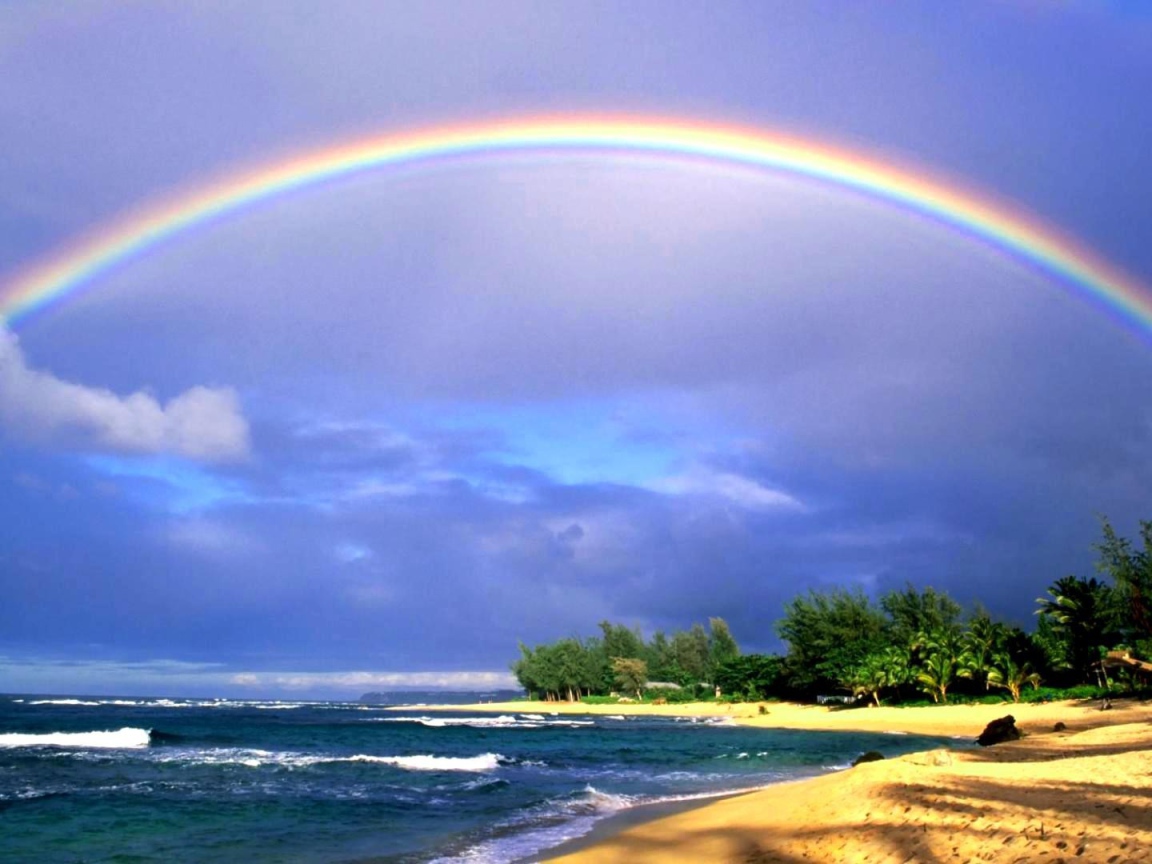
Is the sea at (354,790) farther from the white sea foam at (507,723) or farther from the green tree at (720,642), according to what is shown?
the green tree at (720,642)

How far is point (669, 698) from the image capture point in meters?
131

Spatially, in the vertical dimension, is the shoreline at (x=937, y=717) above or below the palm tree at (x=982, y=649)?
below

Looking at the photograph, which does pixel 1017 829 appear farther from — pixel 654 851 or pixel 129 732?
pixel 129 732

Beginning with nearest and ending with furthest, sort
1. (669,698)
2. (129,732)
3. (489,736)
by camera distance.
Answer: (129,732), (489,736), (669,698)

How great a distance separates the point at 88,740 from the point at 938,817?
56.8m

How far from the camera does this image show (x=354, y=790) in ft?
96.7

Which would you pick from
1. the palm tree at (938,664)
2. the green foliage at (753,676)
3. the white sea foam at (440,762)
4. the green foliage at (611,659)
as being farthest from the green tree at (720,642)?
the white sea foam at (440,762)

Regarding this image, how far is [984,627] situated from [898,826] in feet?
207

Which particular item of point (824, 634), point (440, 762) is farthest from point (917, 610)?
point (440, 762)

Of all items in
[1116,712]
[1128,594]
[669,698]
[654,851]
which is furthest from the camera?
[669,698]

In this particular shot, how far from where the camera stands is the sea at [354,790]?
19.1 meters

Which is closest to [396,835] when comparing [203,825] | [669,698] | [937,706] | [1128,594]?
[203,825]

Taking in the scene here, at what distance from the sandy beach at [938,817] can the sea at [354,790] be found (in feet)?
9.90

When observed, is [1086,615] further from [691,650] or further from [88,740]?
[691,650]
